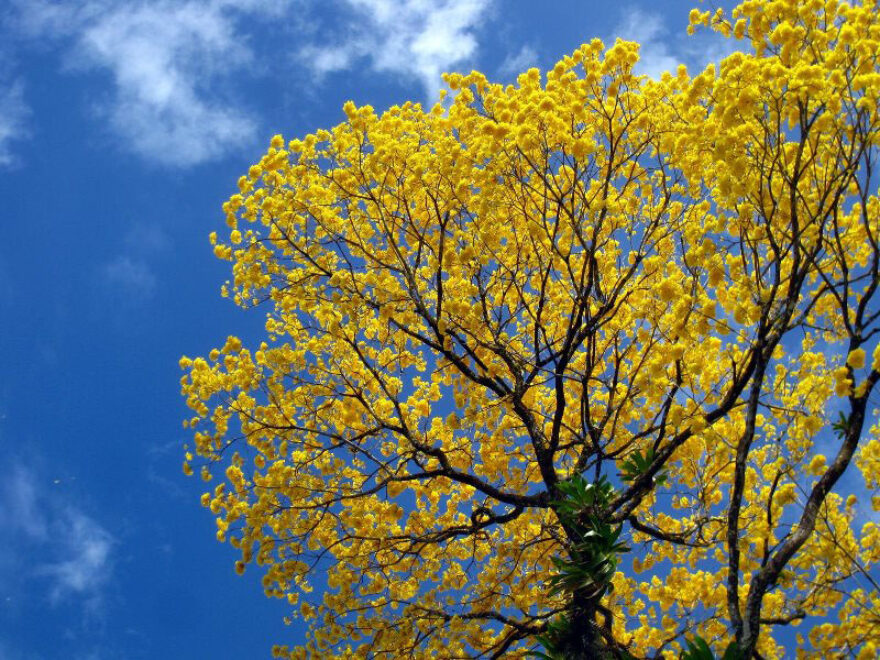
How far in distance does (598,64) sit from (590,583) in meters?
4.97

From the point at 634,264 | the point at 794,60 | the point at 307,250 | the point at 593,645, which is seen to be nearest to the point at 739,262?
the point at 794,60

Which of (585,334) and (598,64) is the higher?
(598,64)

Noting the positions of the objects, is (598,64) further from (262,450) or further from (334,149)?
(262,450)

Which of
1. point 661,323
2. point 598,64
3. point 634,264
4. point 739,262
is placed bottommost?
point 739,262

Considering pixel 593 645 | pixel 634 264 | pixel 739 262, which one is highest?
pixel 634 264

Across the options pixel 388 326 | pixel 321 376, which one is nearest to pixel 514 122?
pixel 388 326

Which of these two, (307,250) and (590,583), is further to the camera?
(307,250)

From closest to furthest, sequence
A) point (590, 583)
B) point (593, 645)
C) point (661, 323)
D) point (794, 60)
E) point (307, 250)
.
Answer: point (794, 60), point (590, 583), point (593, 645), point (661, 323), point (307, 250)

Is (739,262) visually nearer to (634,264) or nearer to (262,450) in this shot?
(634,264)

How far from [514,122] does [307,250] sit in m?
2.84

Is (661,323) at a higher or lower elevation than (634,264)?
lower

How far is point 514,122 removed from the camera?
730 centimetres

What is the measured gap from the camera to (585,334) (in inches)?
330

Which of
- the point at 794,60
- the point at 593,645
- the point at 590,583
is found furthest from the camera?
the point at 593,645
